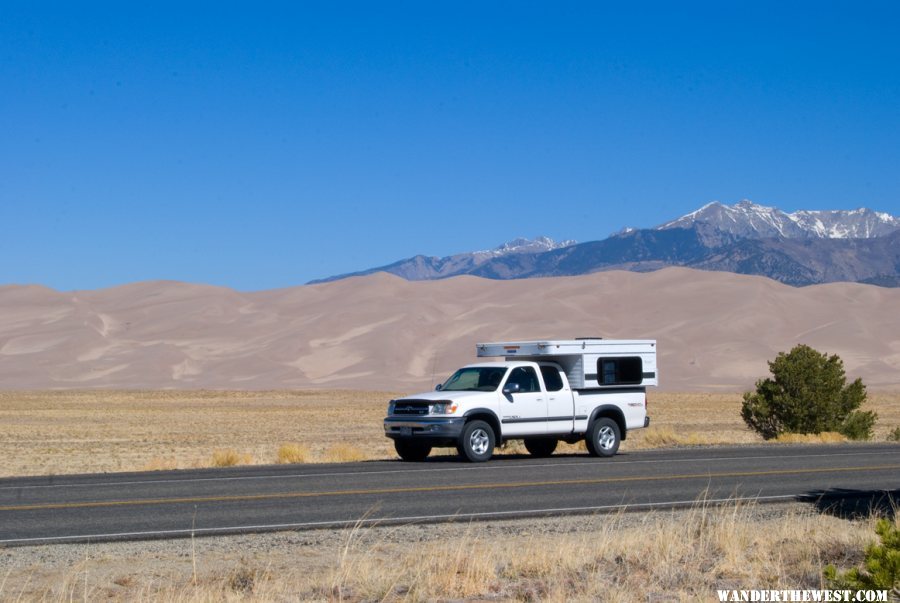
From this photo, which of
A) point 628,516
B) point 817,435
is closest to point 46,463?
point 628,516

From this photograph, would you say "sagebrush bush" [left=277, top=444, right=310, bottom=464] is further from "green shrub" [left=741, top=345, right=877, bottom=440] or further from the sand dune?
the sand dune

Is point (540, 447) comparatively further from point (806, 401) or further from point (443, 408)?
point (806, 401)

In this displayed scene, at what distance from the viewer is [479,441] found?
2250 cm

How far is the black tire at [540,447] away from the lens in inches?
989

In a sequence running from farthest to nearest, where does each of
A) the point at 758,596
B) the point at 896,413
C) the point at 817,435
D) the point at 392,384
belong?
the point at 392,384
the point at 896,413
the point at 817,435
the point at 758,596

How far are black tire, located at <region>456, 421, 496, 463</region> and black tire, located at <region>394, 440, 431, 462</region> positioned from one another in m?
1.13

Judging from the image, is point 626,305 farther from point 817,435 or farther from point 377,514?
point 377,514

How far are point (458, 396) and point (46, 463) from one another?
12.4 meters

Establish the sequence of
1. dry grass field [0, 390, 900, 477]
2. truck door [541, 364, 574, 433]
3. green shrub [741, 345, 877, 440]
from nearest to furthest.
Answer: truck door [541, 364, 574, 433] → dry grass field [0, 390, 900, 477] → green shrub [741, 345, 877, 440]

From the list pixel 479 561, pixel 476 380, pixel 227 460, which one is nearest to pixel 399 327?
pixel 227 460

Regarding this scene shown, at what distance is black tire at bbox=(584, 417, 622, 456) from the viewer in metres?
23.8

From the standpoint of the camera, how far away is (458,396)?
2225cm

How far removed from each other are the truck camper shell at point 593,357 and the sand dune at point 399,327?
238 feet

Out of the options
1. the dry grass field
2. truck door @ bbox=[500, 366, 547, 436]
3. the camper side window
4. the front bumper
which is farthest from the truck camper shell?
the dry grass field
